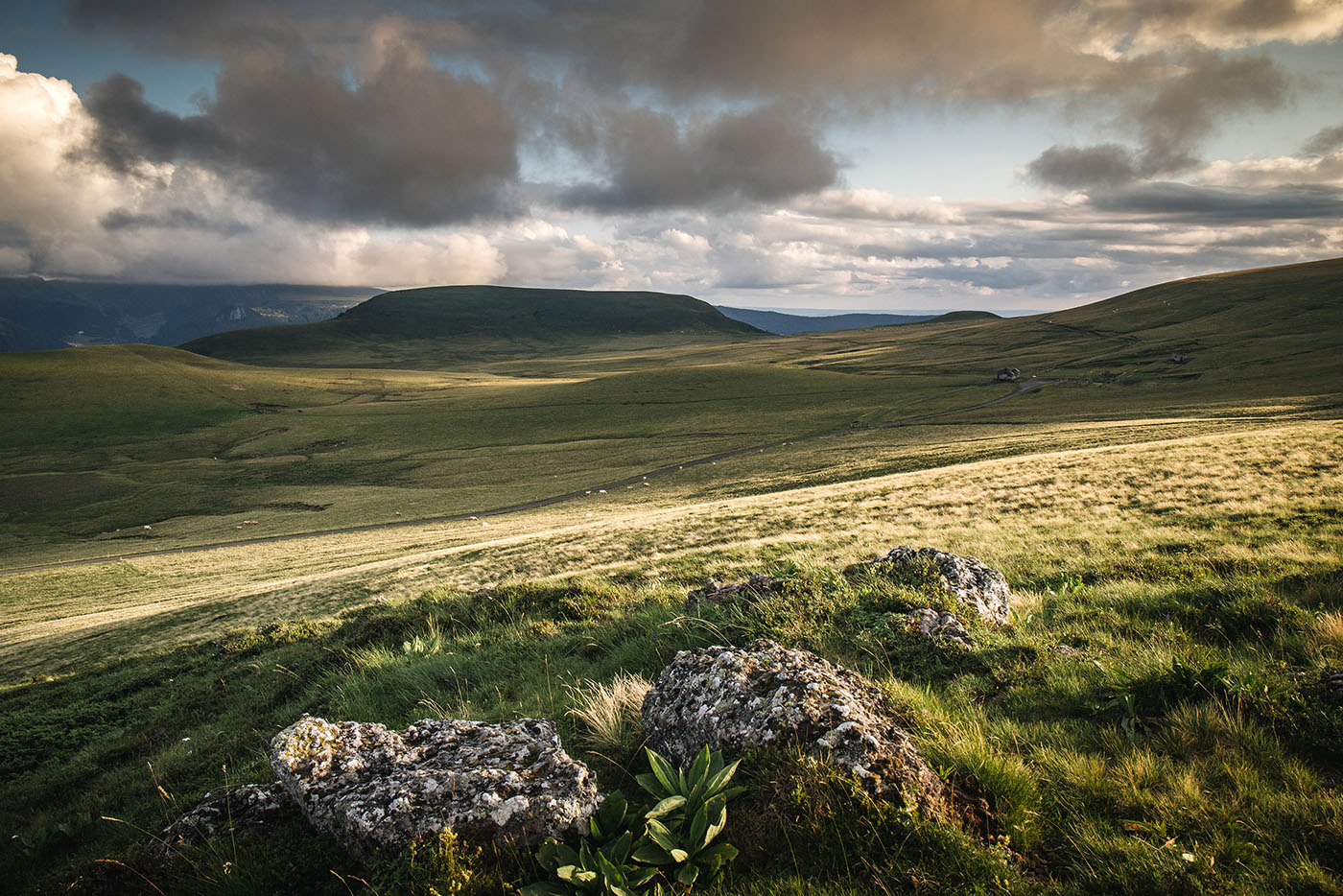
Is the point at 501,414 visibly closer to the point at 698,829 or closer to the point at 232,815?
the point at 232,815

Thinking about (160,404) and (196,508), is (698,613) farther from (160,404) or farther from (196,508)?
(160,404)

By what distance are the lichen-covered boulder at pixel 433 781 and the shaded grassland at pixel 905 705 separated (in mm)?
251

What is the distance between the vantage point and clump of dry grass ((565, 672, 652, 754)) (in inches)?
202

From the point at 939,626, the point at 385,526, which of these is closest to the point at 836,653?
the point at 939,626

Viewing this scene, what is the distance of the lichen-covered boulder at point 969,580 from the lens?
296 inches

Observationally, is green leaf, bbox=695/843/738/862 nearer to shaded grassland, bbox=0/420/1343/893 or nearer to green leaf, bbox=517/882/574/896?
shaded grassland, bbox=0/420/1343/893

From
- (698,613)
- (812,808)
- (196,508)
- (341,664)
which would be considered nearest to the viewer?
(812,808)

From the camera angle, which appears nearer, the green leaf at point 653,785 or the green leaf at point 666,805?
the green leaf at point 666,805

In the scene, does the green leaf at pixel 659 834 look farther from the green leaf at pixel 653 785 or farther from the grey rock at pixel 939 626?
the grey rock at pixel 939 626

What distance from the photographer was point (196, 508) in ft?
210

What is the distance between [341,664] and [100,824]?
3326 millimetres

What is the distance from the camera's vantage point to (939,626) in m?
6.60

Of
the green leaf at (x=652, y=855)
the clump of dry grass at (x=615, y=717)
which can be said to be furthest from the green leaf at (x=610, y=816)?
the clump of dry grass at (x=615, y=717)

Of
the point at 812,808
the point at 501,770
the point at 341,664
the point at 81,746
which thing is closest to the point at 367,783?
the point at 501,770
